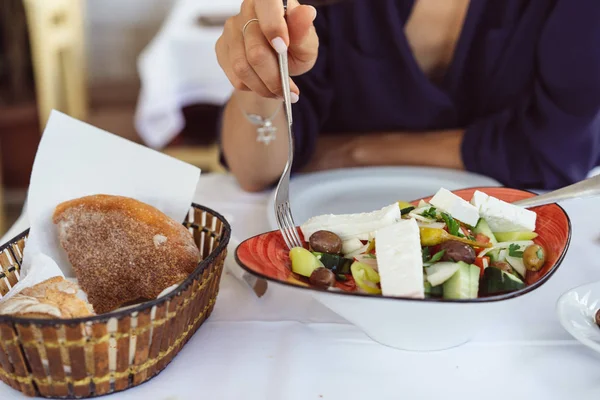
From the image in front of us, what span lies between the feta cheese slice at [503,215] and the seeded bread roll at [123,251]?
308 millimetres

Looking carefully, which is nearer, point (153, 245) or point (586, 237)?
point (153, 245)

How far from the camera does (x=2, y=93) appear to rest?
3.03 m

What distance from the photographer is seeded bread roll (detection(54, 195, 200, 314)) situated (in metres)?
0.61

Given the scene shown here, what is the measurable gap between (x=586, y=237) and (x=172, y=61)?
5.10 feet

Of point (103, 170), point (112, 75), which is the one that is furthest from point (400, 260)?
point (112, 75)

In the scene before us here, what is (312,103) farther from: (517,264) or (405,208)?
(517,264)

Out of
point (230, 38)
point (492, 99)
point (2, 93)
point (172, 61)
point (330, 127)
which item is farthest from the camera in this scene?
point (2, 93)

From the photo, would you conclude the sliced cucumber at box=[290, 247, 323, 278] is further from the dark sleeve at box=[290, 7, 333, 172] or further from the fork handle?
the dark sleeve at box=[290, 7, 333, 172]

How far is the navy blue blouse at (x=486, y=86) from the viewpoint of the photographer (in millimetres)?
1112

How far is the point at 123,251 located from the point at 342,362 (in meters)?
0.25

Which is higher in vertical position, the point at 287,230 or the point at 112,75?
the point at 287,230

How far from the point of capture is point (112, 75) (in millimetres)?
3381

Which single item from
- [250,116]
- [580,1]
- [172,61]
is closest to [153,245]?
[250,116]

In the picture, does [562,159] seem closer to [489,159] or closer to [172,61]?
[489,159]
